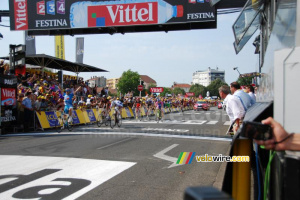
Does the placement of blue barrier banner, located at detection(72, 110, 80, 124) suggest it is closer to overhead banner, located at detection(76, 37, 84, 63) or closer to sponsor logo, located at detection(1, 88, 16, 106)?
sponsor logo, located at detection(1, 88, 16, 106)

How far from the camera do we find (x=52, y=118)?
15.9 m

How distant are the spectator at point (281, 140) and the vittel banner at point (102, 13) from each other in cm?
1148

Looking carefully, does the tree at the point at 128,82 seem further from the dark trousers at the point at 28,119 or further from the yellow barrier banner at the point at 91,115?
the dark trousers at the point at 28,119

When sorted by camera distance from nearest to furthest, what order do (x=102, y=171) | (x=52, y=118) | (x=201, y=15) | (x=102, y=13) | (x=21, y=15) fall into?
(x=102, y=171)
(x=201, y=15)
(x=102, y=13)
(x=21, y=15)
(x=52, y=118)

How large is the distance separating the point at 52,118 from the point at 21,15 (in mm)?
5702

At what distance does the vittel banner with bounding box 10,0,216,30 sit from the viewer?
12.9m

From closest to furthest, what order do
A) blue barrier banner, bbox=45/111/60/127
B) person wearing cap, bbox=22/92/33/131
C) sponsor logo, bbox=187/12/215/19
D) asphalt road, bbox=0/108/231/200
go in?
asphalt road, bbox=0/108/231/200 → sponsor logo, bbox=187/12/215/19 → person wearing cap, bbox=22/92/33/131 → blue barrier banner, bbox=45/111/60/127

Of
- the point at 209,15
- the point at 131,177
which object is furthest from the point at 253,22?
the point at 209,15

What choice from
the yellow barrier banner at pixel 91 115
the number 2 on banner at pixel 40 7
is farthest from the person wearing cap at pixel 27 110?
the yellow barrier banner at pixel 91 115

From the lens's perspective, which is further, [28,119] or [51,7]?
[28,119]

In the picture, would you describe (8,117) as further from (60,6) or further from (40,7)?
(60,6)

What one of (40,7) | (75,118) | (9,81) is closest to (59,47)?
(75,118)

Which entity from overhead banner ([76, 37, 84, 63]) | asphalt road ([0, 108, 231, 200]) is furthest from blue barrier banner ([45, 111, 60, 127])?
overhead banner ([76, 37, 84, 63])

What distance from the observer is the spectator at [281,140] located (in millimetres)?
1729
